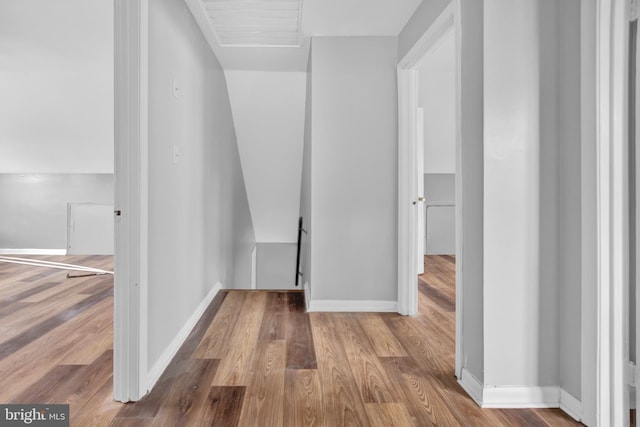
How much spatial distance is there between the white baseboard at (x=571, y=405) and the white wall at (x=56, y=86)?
3.31 metres

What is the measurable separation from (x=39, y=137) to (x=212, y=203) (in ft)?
10.6

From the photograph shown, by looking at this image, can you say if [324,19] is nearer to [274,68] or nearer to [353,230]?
[274,68]

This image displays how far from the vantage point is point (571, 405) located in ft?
5.87

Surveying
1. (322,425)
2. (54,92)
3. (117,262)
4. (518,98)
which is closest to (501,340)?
(322,425)

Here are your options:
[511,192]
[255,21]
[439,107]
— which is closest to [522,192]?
[511,192]

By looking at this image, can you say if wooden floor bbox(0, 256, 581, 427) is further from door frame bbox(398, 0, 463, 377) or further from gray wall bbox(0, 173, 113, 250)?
gray wall bbox(0, 173, 113, 250)

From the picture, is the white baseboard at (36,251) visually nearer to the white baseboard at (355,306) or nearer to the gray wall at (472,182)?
the white baseboard at (355,306)

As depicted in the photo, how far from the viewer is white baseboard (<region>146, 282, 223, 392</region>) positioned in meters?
2.05

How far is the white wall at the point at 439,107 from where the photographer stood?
4.40 metres

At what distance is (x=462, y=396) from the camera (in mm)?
1946

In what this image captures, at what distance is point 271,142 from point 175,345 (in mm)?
2968

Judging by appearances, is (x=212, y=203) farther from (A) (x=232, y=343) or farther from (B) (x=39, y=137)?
(B) (x=39, y=137)

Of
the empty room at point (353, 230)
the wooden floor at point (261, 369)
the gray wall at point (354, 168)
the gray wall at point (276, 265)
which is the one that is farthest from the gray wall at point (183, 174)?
the gray wall at point (276, 265)
